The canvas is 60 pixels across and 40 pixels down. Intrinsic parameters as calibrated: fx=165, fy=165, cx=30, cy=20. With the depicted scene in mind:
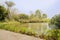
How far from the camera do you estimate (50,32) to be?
8.60m

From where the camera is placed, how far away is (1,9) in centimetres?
2105

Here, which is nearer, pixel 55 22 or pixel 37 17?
pixel 55 22

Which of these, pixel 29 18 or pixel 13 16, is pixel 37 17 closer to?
pixel 29 18

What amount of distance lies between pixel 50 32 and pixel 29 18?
51.4ft

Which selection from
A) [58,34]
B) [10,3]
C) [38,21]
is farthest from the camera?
[38,21]

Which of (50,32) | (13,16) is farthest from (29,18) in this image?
(50,32)

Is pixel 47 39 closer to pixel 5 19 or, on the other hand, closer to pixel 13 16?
pixel 5 19

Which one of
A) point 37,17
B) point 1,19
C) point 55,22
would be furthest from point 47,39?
point 37,17

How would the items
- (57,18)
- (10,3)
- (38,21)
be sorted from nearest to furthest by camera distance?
(57,18)
(10,3)
(38,21)

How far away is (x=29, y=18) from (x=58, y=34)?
16.5m

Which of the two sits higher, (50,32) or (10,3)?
(10,3)

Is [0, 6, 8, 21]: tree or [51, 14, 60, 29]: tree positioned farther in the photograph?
[0, 6, 8, 21]: tree

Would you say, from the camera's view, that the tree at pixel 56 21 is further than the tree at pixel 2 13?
No

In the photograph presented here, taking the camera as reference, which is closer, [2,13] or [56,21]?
[56,21]
